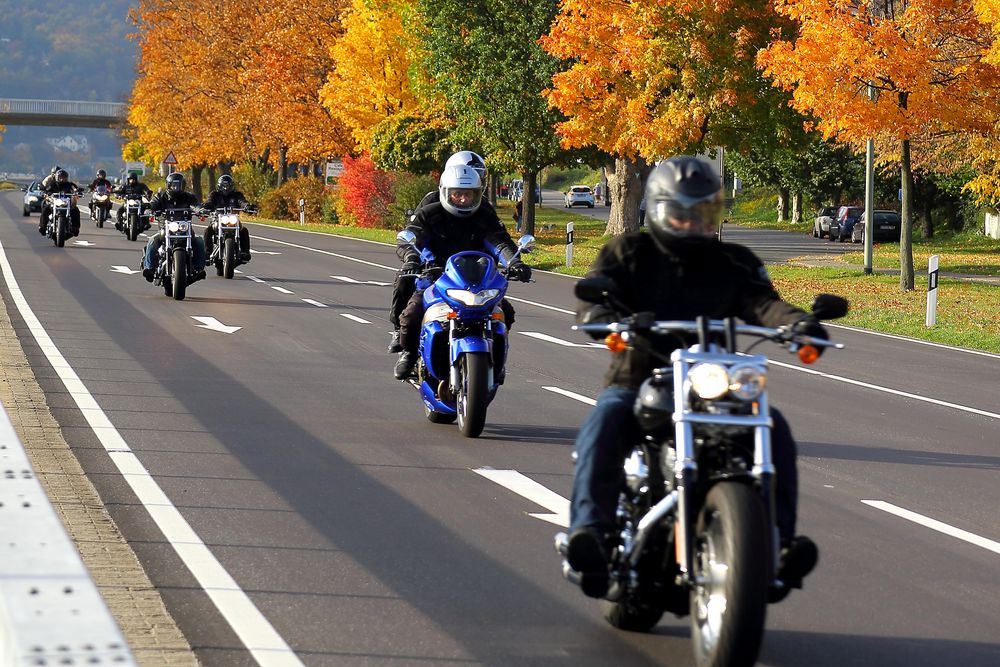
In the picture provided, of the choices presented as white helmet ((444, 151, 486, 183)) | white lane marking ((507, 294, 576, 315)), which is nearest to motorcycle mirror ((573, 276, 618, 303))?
white helmet ((444, 151, 486, 183))

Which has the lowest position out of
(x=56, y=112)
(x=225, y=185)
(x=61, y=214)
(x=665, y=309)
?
(x=61, y=214)

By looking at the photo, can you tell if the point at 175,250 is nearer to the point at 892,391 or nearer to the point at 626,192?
the point at 892,391

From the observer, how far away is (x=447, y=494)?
9.08 m

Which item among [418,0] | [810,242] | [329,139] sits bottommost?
[810,242]

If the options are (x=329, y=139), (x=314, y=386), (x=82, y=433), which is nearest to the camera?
(x=82, y=433)

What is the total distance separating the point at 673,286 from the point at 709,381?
807 millimetres

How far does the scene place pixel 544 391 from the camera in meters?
14.1

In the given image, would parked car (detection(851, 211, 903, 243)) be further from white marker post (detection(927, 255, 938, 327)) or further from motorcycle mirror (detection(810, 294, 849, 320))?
motorcycle mirror (detection(810, 294, 849, 320))

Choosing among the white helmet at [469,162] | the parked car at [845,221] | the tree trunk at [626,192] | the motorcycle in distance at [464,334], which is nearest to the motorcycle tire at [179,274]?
the motorcycle in distance at [464,334]

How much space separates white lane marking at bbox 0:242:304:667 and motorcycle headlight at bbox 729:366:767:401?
1773 mm

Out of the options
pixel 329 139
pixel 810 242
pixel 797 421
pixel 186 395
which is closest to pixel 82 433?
pixel 186 395

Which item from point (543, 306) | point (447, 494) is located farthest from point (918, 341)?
point (447, 494)

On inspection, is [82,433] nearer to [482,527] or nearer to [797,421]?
[482,527]

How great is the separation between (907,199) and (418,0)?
25323mm
